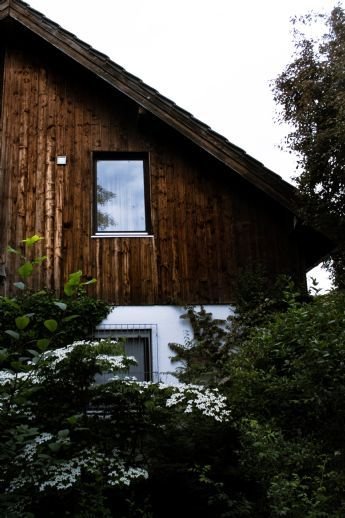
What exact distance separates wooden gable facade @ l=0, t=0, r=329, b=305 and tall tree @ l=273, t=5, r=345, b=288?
0.52 metres

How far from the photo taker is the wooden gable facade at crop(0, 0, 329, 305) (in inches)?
383

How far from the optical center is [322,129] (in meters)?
9.43

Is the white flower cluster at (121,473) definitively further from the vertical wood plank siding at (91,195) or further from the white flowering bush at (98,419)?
the vertical wood plank siding at (91,195)

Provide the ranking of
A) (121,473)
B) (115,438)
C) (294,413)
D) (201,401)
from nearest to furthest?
(121,473)
(294,413)
(115,438)
(201,401)

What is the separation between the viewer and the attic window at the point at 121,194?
10117 mm

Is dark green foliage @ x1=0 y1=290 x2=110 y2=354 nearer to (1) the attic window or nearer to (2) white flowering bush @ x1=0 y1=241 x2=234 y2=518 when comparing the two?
(1) the attic window

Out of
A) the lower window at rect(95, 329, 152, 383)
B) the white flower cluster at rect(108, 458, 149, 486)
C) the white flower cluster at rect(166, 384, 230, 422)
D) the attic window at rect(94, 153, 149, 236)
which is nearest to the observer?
the white flower cluster at rect(108, 458, 149, 486)

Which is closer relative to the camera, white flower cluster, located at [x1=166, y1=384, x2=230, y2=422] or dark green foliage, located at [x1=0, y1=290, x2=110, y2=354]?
white flower cluster, located at [x1=166, y1=384, x2=230, y2=422]

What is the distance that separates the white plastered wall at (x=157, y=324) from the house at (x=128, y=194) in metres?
0.02

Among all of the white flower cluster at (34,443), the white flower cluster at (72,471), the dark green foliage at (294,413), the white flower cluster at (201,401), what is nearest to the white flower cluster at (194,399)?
the white flower cluster at (201,401)

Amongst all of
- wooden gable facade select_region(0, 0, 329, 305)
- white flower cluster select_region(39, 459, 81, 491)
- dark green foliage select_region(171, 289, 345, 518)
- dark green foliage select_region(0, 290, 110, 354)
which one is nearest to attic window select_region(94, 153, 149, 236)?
wooden gable facade select_region(0, 0, 329, 305)

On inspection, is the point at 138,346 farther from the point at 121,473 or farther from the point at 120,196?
the point at 121,473

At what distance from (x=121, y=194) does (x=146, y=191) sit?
1.33 ft

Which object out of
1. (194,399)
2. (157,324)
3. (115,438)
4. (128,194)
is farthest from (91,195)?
(115,438)
